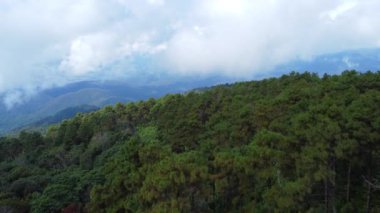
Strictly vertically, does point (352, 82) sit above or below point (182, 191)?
above

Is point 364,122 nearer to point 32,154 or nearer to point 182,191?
point 182,191

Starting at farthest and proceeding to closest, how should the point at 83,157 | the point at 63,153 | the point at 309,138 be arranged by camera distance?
the point at 63,153 → the point at 83,157 → the point at 309,138

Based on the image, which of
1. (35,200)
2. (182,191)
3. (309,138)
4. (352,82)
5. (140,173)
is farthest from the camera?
(35,200)

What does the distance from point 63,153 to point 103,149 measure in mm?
8071

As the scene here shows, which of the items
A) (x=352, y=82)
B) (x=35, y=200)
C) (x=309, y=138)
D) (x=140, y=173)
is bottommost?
(x=35, y=200)

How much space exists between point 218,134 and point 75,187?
47.2 feet

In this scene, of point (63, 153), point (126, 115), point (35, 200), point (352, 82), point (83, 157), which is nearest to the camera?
point (352, 82)

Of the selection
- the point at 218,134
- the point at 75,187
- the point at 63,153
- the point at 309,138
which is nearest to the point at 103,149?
the point at 63,153

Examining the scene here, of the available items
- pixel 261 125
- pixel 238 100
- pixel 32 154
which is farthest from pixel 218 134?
pixel 32 154

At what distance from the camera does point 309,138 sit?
25172 millimetres

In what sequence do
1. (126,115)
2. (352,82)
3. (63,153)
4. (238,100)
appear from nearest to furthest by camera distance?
(352,82), (238,100), (63,153), (126,115)

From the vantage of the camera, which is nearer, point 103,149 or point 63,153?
point 103,149

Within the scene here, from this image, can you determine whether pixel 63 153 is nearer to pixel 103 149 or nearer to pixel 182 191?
pixel 103 149

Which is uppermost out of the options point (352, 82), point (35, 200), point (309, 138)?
point (352, 82)
